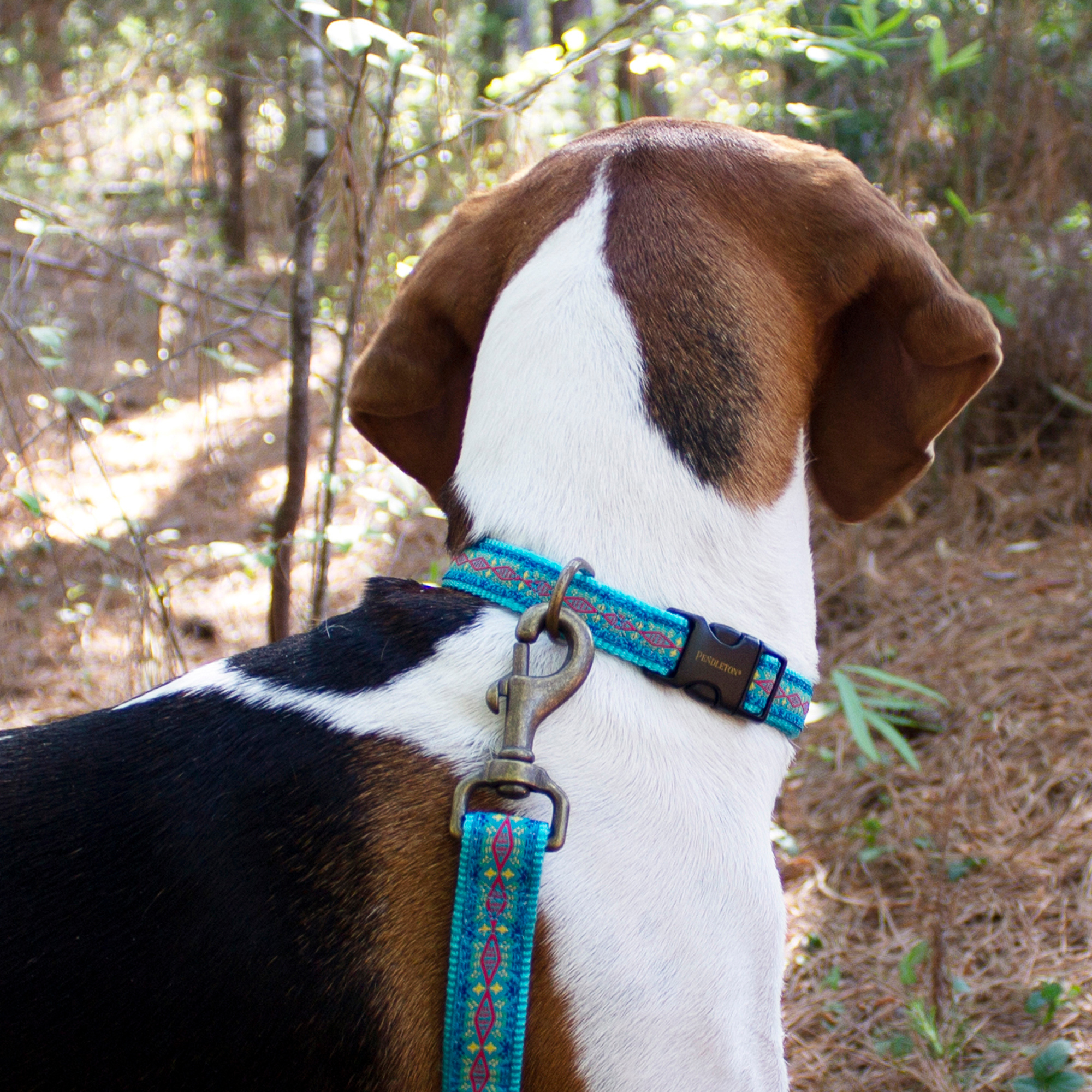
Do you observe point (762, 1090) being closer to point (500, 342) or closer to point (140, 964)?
→ point (140, 964)

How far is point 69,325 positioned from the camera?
4.73 meters

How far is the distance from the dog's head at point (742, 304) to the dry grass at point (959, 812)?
116cm

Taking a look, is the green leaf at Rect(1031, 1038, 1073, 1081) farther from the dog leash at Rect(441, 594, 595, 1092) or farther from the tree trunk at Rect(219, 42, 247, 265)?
the tree trunk at Rect(219, 42, 247, 265)

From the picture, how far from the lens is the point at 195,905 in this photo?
4.16ft

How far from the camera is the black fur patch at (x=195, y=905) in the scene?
1220 millimetres

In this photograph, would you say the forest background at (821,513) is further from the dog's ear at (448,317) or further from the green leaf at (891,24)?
the dog's ear at (448,317)

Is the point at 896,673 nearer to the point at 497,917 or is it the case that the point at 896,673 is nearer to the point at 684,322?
the point at 684,322

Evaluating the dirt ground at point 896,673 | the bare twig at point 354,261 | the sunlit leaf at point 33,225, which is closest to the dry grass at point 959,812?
the dirt ground at point 896,673

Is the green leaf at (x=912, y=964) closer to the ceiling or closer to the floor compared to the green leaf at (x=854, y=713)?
closer to the floor

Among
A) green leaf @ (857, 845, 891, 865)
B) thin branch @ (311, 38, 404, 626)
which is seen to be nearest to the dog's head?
thin branch @ (311, 38, 404, 626)

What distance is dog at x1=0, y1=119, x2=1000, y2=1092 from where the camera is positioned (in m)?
1.26

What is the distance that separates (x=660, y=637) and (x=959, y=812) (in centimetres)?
216

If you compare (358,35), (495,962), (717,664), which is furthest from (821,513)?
(495,962)

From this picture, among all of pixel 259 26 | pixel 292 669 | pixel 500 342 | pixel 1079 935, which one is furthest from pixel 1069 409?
pixel 259 26
